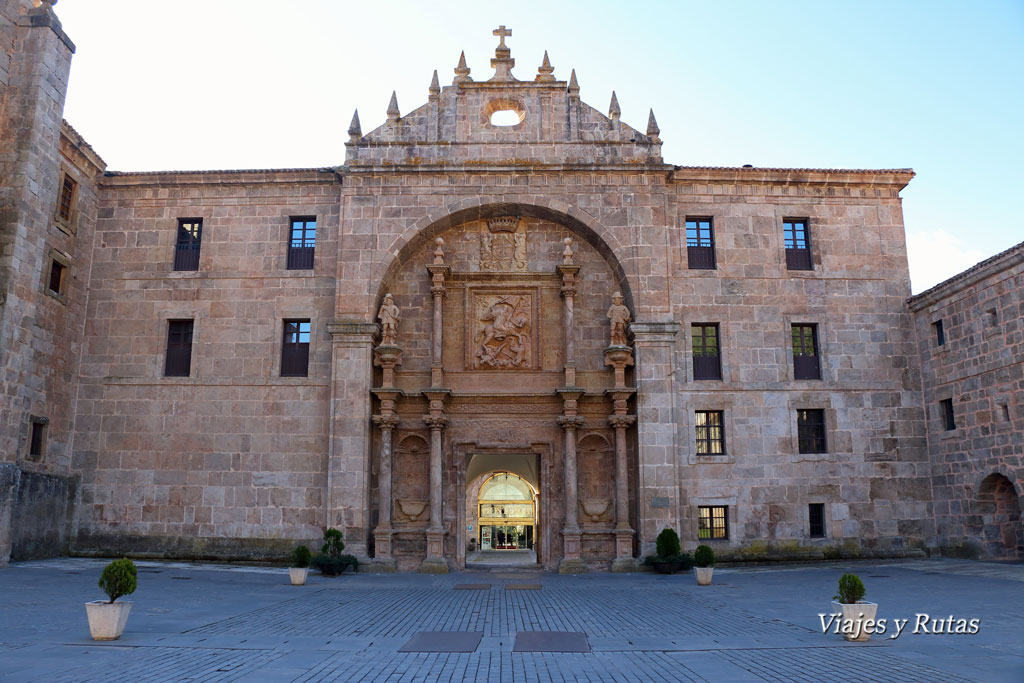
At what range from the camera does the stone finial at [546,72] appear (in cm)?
2497

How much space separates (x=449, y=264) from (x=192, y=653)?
53.5 feet

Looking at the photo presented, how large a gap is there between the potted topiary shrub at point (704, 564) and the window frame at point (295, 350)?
40.9 feet

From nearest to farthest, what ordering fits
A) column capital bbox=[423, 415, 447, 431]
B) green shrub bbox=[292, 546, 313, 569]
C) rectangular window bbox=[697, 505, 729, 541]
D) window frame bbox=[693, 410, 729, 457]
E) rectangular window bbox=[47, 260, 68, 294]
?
green shrub bbox=[292, 546, 313, 569] → rectangular window bbox=[697, 505, 729, 541] → rectangular window bbox=[47, 260, 68, 294] → column capital bbox=[423, 415, 447, 431] → window frame bbox=[693, 410, 729, 457]

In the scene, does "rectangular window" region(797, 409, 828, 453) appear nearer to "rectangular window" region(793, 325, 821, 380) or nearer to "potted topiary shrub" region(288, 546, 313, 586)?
"rectangular window" region(793, 325, 821, 380)

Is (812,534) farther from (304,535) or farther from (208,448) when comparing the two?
(208,448)

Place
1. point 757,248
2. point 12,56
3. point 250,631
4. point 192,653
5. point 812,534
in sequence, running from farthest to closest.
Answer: point 757,248
point 812,534
point 12,56
point 250,631
point 192,653

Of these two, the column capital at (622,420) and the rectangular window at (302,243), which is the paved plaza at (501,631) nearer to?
the column capital at (622,420)

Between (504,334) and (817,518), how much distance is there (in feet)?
35.3

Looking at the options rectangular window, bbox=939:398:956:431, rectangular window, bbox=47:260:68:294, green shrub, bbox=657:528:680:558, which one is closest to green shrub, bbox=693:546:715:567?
green shrub, bbox=657:528:680:558

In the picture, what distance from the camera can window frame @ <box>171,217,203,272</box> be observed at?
80.9ft

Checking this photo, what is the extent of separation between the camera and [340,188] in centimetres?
2481

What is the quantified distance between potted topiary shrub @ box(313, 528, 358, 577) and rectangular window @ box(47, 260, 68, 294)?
35.7ft

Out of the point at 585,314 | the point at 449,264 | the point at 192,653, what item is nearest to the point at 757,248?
the point at 585,314

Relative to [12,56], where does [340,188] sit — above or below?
below
